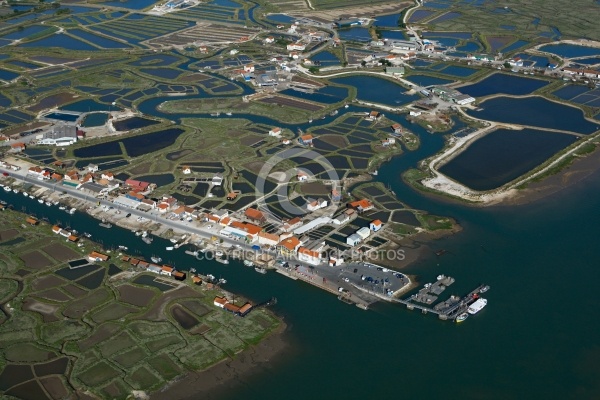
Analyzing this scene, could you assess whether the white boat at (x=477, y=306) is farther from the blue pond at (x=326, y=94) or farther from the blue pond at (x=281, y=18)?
the blue pond at (x=281, y=18)

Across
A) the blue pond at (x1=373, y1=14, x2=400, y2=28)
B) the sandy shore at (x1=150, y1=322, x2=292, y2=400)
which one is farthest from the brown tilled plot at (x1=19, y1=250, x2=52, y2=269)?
the blue pond at (x1=373, y1=14, x2=400, y2=28)

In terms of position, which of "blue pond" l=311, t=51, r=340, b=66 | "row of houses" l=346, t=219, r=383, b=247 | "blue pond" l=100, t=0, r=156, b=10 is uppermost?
"blue pond" l=100, t=0, r=156, b=10

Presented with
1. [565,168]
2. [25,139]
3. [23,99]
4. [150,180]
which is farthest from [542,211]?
[23,99]

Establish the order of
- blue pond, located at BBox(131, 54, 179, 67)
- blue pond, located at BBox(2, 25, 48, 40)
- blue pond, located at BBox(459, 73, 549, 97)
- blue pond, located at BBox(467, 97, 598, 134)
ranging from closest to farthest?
blue pond, located at BBox(467, 97, 598, 134), blue pond, located at BBox(459, 73, 549, 97), blue pond, located at BBox(131, 54, 179, 67), blue pond, located at BBox(2, 25, 48, 40)

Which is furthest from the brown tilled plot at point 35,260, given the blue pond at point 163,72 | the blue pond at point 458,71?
the blue pond at point 458,71

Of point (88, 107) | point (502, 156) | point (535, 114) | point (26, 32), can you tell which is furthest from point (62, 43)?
point (502, 156)

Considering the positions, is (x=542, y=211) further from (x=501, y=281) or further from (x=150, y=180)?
(x=150, y=180)

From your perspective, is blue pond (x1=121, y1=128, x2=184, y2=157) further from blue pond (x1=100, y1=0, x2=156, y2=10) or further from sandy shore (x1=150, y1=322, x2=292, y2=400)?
blue pond (x1=100, y1=0, x2=156, y2=10)
